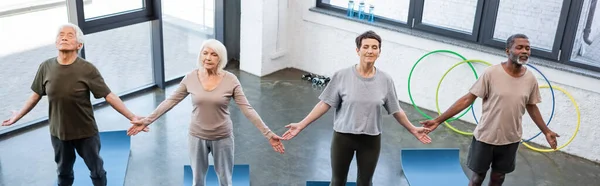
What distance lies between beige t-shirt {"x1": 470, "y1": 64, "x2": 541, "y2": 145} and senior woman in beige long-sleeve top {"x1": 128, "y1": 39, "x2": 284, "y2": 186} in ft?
4.82

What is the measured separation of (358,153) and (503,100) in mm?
1017

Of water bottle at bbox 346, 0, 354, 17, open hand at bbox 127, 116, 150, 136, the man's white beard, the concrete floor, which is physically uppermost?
the man's white beard

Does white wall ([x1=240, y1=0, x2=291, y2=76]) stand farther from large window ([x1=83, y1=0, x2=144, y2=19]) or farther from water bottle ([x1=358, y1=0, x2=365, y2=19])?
large window ([x1=83, y1=0, x2=144, y2=19])

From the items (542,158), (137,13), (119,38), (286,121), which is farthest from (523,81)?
(119,38)

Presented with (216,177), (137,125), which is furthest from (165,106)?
(216,177)

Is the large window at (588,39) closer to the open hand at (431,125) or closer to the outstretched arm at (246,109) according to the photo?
the open hand at (431,125)

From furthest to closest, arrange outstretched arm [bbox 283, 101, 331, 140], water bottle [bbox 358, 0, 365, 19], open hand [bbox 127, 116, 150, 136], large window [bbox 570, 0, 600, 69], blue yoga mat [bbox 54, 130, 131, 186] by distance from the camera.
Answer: water bottle [bbox 358, 0, 365, 19] < large window [bbox 570, 0, 600, 69] < blue yoga mat [bbox 54, 130, 131, 186] < open hand [bbox 127, 116, 150, 136] < outstretched arm [bbox 283, 101, 331, 140]

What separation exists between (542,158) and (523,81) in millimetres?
2015

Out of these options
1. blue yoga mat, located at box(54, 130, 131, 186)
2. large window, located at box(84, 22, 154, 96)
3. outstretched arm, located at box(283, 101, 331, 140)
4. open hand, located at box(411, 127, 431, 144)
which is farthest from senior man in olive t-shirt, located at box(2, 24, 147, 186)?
large window, located at box(84, 22, 154, 96)

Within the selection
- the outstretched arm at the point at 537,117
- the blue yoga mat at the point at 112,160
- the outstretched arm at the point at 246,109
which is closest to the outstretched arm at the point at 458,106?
the outstretched arm at the point at 537,117

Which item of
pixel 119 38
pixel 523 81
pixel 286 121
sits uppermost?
pixel 523 81

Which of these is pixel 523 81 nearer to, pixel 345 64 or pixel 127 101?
pixel 345 64

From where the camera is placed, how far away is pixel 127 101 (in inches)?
265

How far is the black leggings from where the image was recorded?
405cm
